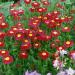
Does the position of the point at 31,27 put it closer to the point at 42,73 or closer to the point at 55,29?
the point at 55,29

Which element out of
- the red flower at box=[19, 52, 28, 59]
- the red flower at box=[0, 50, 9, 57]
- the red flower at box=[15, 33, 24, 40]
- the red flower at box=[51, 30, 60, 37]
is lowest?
the red flower at box=[19, 52, 28, 59]

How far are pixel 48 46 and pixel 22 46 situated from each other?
0.28 metres

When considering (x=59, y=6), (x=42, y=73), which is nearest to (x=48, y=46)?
(x=42, y=73)

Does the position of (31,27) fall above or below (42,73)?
above

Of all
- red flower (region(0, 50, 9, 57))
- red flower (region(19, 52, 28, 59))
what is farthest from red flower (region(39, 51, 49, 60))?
red flower (region(0, 50, 9, 57))

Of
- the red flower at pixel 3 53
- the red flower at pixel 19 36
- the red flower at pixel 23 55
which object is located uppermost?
the red flower at pixel 19 36

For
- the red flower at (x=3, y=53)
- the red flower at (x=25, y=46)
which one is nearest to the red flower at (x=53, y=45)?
the red flower at (x=25, y=46)

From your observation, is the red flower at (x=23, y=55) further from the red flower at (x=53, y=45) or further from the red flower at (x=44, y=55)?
the red flower at (x=53, y=45)

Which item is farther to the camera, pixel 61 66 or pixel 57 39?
pixel 57 39

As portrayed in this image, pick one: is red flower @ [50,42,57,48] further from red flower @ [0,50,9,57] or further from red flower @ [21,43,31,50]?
red flower @ [0,50,9,57]

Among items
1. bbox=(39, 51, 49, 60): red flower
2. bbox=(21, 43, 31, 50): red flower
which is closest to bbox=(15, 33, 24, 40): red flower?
bbox=(21, 43, 31, 50): red flower

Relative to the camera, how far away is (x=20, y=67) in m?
2.86

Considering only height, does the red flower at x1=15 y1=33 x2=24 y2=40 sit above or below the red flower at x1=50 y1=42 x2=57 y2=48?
above

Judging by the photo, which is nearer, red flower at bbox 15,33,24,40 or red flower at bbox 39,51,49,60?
red flower at bbox 39,51,49,60
